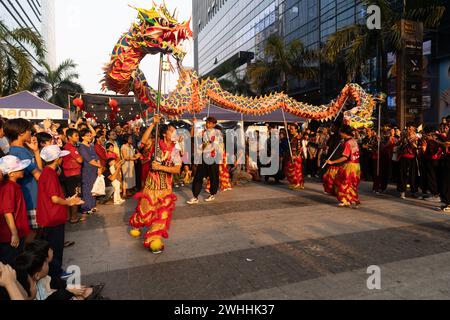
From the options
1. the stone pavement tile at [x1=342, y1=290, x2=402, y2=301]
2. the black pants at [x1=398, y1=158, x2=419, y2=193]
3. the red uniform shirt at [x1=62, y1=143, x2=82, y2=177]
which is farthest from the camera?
the black pants at [x1=398, y1=158, x2=419, y2=193]

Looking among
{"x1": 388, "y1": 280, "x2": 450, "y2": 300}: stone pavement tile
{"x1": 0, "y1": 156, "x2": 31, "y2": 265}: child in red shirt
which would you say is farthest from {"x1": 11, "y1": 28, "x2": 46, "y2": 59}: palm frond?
{"x1": 388, "y1": 280, "x2": 450, "y2": 300}: stone pavement tile

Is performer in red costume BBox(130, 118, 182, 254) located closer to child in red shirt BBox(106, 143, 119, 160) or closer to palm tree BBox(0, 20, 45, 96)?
child in red shirt BBox(106, 143, 119, 160)

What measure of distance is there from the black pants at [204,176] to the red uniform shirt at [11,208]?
428 cm

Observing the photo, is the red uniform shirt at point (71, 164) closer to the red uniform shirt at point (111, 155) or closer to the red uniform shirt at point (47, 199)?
the red uniform shirt at point (111, 155)

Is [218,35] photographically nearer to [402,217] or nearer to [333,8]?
[333,8]

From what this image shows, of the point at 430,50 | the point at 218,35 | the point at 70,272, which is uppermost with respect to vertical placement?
the point at 218,35

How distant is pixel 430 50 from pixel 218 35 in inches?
1804

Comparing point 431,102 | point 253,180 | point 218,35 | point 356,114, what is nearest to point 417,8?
point 356,114

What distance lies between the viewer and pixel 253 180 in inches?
436

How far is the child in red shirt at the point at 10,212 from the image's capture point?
2744 mm

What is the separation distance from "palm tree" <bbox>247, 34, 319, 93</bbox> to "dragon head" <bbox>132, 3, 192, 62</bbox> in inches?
609

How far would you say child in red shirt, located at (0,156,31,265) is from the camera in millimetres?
2744

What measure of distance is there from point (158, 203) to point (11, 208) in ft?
5.72

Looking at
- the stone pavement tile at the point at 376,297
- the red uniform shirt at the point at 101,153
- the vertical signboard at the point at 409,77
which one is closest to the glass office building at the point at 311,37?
the vertical signboard at the point at 409,77
